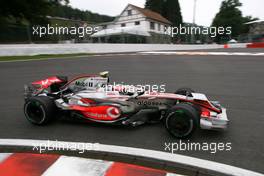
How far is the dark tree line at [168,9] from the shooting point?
69062 mm

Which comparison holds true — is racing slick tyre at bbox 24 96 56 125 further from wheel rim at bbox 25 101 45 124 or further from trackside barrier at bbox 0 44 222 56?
trackside barrier at bbox 0 44 222 56

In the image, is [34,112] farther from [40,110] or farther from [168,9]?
[168,9]

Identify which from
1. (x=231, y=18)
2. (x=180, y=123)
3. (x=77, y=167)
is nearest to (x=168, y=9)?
(x=231, y=18)

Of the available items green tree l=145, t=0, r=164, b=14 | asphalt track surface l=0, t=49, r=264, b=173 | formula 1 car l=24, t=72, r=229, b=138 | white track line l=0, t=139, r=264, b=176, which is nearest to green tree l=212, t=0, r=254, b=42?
green tree l=145, t=0, r=164, b=14

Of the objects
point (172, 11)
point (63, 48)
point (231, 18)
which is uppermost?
point (172, 11)

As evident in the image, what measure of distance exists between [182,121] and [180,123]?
0.16ft

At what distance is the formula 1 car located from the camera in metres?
3.46

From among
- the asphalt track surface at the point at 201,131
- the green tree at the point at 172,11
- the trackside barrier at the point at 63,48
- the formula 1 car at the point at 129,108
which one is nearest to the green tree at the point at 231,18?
the green tree at the point at 172,11

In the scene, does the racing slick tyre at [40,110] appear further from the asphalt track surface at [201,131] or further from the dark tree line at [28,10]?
the dark tree line at [28,10]

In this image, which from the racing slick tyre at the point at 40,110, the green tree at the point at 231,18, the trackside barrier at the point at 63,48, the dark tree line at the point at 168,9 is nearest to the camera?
the racing slick tyre at the point at 40,110

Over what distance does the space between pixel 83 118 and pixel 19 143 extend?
97cm

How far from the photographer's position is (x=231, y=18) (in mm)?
60562

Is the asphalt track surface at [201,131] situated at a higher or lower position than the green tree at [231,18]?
lower

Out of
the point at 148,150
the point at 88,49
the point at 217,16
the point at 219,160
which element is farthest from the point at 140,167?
the point at 217,16
